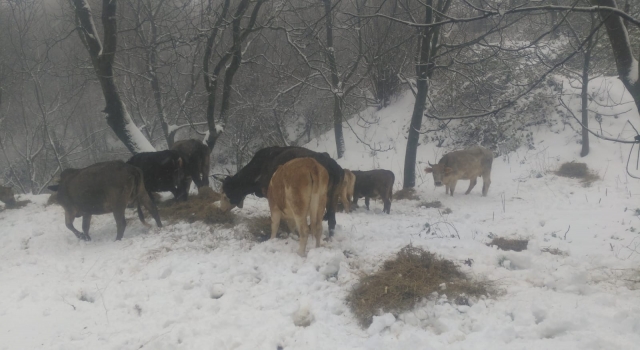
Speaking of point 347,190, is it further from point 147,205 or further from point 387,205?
point 147,205

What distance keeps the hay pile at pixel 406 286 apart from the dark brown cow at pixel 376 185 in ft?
14.6

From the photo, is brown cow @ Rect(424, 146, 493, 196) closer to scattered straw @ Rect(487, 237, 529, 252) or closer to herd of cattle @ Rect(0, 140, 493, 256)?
herd of cattle @ Rect(0, 140, 493, 256)

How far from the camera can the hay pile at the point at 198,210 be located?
24.8 feet

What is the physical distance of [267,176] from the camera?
702 cm

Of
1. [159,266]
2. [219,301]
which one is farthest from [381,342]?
[159,266]

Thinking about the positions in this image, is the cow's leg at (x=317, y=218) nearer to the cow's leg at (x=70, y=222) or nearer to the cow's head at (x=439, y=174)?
the cow's leg at (x=70, y=222)

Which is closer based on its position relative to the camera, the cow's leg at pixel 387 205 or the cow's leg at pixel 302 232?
the cow's leg at pixel 302 232

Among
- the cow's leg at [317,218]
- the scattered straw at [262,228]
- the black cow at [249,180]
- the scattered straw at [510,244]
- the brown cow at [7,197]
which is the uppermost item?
the black cow at [249,180]

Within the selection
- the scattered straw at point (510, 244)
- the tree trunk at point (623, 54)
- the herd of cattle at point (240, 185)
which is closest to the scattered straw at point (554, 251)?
the scattered straw at point (510, 244)

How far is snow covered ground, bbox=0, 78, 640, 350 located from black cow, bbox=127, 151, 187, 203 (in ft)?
3.59

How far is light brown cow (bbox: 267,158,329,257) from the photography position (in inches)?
224

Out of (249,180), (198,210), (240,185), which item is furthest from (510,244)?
(198,210)

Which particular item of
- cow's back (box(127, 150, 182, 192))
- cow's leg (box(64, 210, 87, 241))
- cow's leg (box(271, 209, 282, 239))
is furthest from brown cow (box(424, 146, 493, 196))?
cow's leg (box(64, 210, 87, 241))

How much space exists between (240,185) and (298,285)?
10.1 feet
